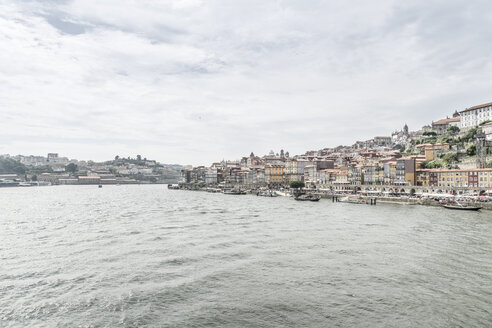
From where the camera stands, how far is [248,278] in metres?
17.1

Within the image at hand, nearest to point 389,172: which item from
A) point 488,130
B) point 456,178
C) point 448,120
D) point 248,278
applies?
point 456,178

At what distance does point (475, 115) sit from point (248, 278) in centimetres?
9981

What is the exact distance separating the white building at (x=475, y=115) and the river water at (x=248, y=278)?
76102mm

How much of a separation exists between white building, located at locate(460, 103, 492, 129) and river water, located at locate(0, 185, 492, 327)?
2996 inches

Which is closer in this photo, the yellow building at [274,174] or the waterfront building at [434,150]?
the waterfront building at [434,150]

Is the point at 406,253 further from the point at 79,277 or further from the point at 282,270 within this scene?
the point at 79,277

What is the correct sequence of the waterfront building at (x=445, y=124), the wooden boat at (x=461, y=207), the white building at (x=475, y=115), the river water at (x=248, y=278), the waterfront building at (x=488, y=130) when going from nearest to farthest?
1. the river water at (x=248, y=278)
2. the wooden boat at (x=461, y=207)
3. the waterfront building at (x=488, y=130)
4. the white building at (x=475, y=115)
5. the waterfront building at (x=445, y=124)

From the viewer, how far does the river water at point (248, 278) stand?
12977mm

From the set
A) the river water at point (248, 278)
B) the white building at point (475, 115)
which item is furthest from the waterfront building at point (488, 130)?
the river water at point (248, 278)

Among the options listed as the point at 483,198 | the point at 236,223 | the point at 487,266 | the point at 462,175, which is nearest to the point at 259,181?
the point at 462,175

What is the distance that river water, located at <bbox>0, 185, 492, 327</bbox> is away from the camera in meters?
13.0

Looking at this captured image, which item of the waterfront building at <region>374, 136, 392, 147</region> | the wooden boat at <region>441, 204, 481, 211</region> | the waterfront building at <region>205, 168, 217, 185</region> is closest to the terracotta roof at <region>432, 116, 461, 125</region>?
the waterfront building at <region>374, 136, 392, 147</region>

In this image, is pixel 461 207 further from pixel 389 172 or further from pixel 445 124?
pixel 445 124

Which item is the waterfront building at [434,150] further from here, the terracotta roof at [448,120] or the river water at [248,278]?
the river water at [248,278]
